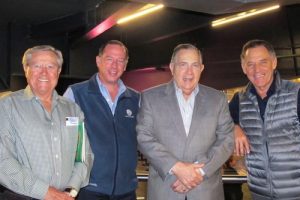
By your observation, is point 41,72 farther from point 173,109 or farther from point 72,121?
point 173,109

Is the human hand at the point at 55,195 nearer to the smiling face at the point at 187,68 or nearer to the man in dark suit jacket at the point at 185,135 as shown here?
the man in dark suit jacket at the point at 185,135

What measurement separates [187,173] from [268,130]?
72cm

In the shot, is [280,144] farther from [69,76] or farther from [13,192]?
[69,76]

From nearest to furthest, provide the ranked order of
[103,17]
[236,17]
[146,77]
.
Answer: [103,17] < [236,17] < [146,77]

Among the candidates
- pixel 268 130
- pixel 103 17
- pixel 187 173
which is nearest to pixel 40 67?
pixel 187 173

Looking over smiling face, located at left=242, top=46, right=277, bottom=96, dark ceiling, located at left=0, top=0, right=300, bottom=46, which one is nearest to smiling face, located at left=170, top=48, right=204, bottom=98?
smiling face, located at left=242, top=46, right=277, bottom=96

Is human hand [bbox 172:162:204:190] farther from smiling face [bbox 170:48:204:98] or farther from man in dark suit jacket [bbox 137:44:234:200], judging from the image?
smiling face [bbox 170:48:204:98]

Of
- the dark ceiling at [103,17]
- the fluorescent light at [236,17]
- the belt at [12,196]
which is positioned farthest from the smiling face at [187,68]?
the fluorescent light at [236,17]

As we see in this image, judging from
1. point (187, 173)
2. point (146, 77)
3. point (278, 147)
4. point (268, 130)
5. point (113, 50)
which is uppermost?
point (146, 77)

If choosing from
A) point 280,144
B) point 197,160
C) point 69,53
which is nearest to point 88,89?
point 197,160

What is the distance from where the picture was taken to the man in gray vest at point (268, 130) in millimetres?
2469

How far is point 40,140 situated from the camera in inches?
84.4

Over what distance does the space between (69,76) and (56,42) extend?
0.99 m

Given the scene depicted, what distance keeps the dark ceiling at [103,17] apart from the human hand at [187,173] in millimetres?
3708
